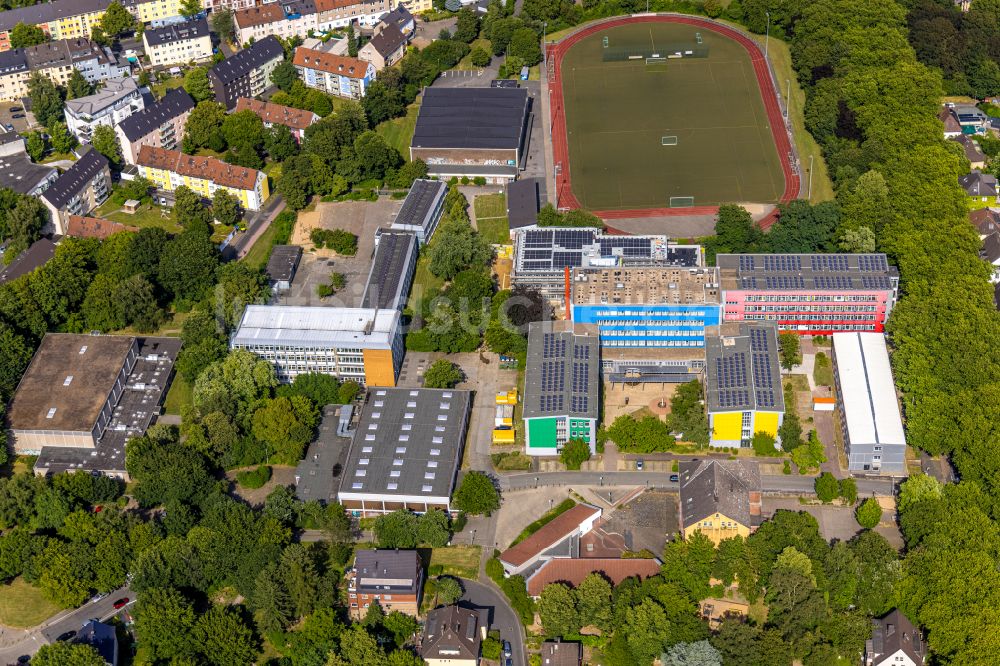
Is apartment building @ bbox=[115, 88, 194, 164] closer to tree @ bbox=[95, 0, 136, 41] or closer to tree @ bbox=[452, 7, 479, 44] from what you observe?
tree @ bbox=[95, 0, 136, 41]

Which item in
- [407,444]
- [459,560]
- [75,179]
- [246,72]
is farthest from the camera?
[246,72]

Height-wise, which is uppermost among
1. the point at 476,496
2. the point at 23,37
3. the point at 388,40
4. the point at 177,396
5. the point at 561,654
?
the point at 476,496

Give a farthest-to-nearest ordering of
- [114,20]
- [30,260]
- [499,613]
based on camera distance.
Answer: [114,20] → [30,260] → [499,613]

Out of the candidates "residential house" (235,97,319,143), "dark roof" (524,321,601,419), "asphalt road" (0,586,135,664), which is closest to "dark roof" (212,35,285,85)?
"residential house" (235,97,319,143)

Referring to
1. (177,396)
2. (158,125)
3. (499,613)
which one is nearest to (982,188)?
(499,613)

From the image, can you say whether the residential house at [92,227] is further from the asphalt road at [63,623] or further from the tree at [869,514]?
the tree at [869,514]

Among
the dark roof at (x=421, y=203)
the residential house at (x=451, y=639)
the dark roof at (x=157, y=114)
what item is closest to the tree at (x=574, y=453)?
the residential house at (x=451, y=639)

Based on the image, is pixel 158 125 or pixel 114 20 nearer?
pixel 158 125

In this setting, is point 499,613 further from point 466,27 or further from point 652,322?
point 466,27
